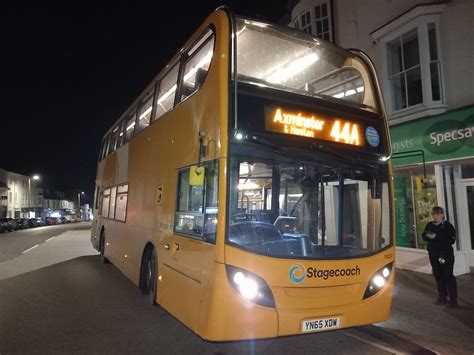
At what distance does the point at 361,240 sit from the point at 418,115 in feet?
22.0

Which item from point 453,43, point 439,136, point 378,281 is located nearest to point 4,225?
point 439,136

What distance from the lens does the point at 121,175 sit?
9484mm

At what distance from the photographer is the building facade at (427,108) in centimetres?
949

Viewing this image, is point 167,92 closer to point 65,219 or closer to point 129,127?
point 129,127

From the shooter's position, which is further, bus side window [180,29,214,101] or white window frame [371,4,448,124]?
white window frame [371,4,448,124]

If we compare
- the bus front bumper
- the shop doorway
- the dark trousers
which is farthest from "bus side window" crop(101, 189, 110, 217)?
the shop doorway

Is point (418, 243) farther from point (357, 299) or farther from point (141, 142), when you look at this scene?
point (141, 142)

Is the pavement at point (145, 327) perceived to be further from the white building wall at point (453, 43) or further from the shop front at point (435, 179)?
the white building wall at point (453, 43)

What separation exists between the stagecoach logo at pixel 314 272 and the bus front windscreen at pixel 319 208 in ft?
0.73

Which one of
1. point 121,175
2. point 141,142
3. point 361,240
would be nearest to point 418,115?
point 361,240

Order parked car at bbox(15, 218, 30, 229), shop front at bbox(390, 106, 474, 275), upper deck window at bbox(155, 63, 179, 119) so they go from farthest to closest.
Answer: parked car at bbox(15, 218, 30, 229), shop front at bbox(390, 106, 474, 275), upper deck window at bbox(155, 63, 179, 119)

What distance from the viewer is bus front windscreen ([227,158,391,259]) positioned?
15.5 feet

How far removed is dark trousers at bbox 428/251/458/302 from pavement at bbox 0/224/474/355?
0.95 ft

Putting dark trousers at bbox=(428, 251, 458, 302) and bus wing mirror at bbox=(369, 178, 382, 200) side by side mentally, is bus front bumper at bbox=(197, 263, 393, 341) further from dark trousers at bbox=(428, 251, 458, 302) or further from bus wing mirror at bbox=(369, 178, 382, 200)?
dark trousers at bbox=(428, 251, 458, 302)
